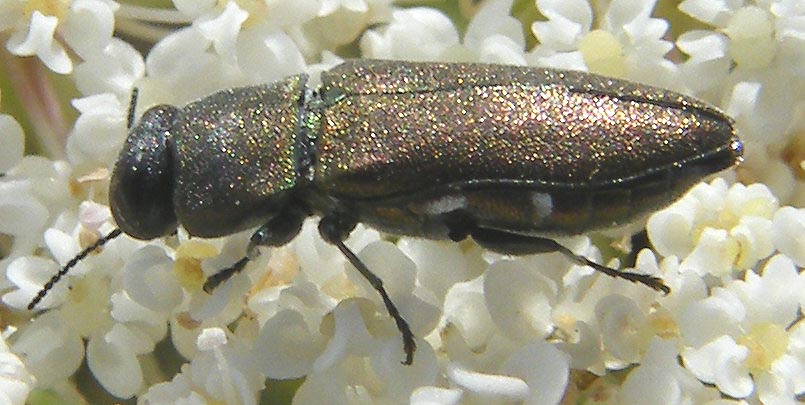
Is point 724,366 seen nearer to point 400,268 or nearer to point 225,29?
point 400,268

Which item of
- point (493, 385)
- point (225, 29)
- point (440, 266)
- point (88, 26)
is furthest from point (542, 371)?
point (88, 26)

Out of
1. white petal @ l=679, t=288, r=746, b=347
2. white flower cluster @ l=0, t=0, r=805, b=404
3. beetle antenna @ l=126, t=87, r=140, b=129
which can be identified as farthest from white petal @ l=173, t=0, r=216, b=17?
white petal @ l=679, t=288, r=746, b=347

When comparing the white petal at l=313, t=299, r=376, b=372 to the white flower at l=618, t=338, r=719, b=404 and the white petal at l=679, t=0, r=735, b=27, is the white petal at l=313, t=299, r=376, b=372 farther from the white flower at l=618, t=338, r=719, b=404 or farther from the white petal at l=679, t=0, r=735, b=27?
the white petal at l=679, t=0, r=735, b=27

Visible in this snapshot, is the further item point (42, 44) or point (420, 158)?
point (42, 44)

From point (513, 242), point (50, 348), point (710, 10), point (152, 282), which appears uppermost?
point (710, 10)

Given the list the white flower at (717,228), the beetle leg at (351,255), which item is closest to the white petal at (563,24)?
the white flower at (717,228)

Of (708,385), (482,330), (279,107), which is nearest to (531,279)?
(482,330)

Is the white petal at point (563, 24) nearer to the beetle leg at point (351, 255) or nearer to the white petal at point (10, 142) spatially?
the beetle leg at point (351, 255)
